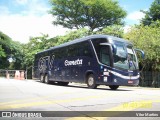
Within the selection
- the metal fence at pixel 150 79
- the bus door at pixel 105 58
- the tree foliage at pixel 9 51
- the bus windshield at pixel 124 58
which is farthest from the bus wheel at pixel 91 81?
the tree foliage at pixel 9 51

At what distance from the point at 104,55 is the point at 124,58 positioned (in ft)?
3.85

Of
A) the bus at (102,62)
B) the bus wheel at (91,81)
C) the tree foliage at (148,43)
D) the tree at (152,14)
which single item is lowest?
the bus wheel at (91,81)

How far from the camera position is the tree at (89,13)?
51750mm

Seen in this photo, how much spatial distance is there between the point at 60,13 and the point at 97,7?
6914 millimetres

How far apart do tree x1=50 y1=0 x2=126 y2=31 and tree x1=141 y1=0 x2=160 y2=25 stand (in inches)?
171

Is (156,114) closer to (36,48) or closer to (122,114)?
(122,114)

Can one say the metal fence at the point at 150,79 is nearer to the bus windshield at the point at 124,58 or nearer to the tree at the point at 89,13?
the bus windshield at the point at 124,58

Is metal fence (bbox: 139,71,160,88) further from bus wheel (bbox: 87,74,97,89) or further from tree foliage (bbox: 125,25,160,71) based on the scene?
bus wheel (bbox: 87,74,97,89)

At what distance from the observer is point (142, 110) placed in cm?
851

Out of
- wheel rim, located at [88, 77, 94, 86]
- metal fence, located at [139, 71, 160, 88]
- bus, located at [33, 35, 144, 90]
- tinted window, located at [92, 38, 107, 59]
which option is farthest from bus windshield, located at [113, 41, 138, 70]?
metal fence, located at [139, 71, 160, 88]

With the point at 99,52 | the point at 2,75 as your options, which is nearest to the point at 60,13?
the point at 2,75

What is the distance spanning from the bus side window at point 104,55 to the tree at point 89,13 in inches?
1288

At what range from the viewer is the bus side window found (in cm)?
1861

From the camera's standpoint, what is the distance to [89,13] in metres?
52.4
